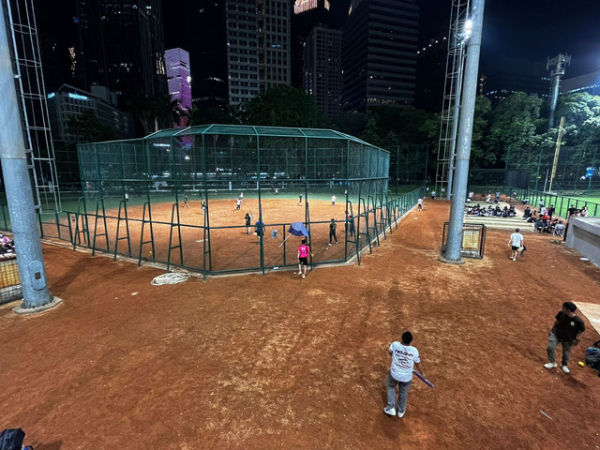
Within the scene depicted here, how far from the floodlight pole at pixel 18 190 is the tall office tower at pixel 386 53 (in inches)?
5376

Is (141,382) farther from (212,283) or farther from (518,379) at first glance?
(518,379)

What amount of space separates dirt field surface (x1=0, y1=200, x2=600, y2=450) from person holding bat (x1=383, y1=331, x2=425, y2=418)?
0.81 ft

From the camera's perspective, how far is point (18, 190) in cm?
894

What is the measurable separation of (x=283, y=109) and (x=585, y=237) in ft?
155

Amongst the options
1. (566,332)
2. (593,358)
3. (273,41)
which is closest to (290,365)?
(566,332)

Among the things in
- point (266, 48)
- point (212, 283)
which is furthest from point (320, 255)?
point (266, 48)

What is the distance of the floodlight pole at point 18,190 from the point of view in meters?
8.39

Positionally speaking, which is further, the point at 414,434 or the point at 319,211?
the point at 319,211

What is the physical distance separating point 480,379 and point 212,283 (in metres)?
9.03

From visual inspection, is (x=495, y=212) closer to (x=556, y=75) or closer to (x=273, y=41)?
(x=556, y=75)

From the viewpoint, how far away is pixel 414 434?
192 inches

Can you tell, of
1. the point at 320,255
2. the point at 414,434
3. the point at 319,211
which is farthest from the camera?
the point at 319,211

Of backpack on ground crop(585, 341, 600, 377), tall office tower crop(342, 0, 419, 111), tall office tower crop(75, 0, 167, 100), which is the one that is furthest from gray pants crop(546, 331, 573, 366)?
tall office tower crop(342, 0, 419, 111)

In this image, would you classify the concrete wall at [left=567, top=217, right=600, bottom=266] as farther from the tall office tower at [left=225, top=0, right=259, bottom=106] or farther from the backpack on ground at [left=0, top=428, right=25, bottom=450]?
the tall office tower at [left=225, top=0, right=259, bottom=106]
